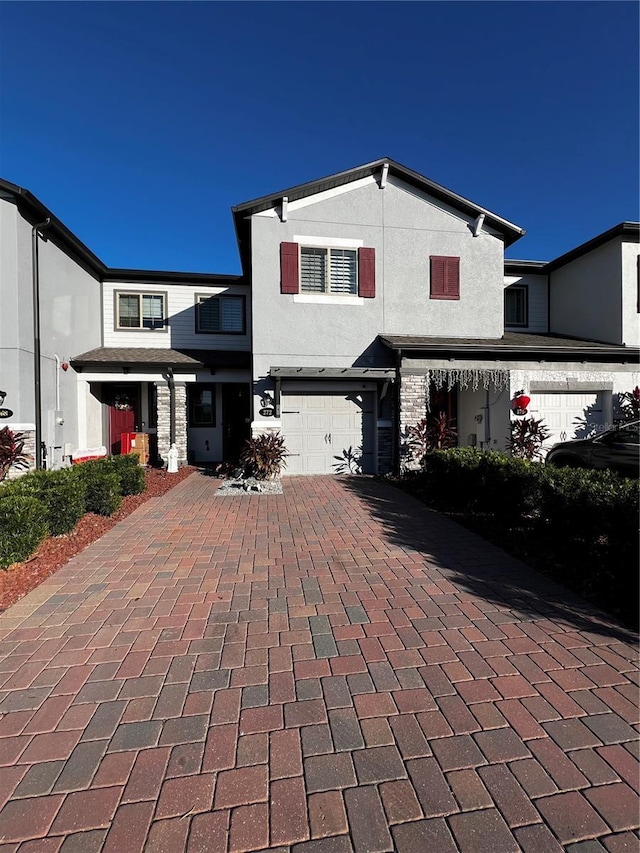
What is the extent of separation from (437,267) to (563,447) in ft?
19.4

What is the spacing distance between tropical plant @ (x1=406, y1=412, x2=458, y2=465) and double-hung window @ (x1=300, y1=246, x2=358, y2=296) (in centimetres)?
411

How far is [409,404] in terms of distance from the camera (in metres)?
10.4

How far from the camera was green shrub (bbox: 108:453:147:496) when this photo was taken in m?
7.63

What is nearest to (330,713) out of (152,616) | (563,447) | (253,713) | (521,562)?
(253,713)

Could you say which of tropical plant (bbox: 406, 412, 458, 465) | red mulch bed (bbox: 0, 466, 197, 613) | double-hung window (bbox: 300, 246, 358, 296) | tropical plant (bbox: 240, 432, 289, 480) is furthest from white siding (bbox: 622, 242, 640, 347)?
red mulch bed (bbox: 0, 466, 197, 613)

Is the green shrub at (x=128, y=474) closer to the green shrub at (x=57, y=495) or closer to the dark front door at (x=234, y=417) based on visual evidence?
the green shrub at (x=57, y=495)

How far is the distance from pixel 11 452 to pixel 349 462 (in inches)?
313

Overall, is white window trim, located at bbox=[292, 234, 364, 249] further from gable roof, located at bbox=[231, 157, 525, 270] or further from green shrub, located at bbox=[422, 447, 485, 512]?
green shrub, located at bbox=[422, 447, 485, 512]

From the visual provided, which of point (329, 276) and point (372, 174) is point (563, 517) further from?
point (372, 174)

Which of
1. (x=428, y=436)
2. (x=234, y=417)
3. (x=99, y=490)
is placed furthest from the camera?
(x=234, y=417)

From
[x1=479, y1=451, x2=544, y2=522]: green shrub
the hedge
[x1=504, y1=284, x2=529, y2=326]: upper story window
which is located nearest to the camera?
the hedge

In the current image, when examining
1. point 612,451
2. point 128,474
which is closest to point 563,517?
point 612,451

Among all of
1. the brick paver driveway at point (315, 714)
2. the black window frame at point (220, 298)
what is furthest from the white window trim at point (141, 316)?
the brick paver driveway at point (315, 714)

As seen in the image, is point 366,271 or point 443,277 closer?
point 366,271
